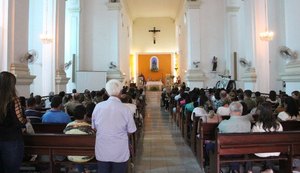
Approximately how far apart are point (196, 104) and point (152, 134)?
6.36 ft

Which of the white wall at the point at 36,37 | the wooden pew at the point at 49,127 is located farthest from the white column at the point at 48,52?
the wooden pew at the point at 49,127

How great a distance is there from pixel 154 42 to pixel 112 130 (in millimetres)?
24875

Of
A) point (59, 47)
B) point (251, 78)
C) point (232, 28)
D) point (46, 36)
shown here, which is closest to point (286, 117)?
point (251, 78)

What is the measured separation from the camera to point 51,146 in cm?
365

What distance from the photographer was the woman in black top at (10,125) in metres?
2.88

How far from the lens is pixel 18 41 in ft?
25.0

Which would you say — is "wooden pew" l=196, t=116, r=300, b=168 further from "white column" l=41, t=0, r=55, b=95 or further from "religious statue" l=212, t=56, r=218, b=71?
"religious statue" l=212, t=56, r=218, b=71

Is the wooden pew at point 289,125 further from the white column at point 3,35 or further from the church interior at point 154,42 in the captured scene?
the white column at point 3,35

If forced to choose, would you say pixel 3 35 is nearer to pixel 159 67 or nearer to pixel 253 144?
pixel 253 144

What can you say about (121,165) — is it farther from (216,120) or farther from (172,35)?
(172,35)

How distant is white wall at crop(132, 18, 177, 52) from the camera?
27.3 meters

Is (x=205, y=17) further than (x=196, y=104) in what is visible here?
Yes

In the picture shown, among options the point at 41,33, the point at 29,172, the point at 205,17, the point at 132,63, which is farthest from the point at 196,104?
the point at 132,63

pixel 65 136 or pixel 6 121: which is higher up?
pixel 6 121
